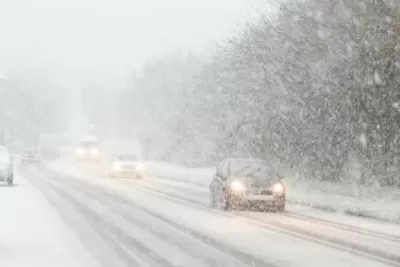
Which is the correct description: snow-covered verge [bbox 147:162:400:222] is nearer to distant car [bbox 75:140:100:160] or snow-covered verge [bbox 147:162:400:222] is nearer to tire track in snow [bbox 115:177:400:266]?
tire track in snow [bbox 115:177:400:266]

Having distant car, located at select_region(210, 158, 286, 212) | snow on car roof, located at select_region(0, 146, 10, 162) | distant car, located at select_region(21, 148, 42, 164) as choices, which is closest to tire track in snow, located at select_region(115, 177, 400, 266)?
distant car, located at select_region(210, 158, 286, 212)

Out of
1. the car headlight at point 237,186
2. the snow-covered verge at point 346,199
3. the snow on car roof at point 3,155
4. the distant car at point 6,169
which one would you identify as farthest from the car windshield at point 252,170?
the snow on car roof at point 3,155

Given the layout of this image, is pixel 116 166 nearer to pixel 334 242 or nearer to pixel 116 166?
pixel 116 166

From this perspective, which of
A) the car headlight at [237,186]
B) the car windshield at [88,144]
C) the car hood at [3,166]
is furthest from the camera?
the car windshield at [88,144]

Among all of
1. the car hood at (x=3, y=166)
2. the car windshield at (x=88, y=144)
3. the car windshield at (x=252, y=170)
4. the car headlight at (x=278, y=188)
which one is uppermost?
the car windshield at (x=88, y=144)

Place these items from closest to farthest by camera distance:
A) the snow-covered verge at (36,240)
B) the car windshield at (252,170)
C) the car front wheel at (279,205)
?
the snow-covered verge at (36,240) < the car front wheel at (279,205) < the car windshield at (252,170)

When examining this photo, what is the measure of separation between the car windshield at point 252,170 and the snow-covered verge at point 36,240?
219 inches

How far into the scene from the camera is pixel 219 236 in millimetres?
15445

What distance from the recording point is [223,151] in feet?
169

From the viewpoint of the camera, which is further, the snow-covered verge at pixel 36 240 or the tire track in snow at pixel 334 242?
the tire track in snow at pixel 334 242

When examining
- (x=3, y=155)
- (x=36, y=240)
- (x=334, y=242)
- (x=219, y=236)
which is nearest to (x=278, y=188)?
(x=219, y=236)

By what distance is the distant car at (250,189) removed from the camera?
22.5m

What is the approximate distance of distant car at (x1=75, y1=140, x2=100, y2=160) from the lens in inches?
3024

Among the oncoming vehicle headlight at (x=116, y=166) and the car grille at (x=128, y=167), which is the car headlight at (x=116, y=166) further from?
the car grille at (x=128, y=167)
